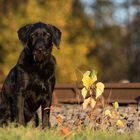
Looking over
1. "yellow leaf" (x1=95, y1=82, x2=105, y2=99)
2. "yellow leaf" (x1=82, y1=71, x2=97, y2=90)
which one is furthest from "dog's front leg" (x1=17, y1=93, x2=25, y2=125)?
"yellow leaf" (x1=95, y1=82, x2=105, y2=99)

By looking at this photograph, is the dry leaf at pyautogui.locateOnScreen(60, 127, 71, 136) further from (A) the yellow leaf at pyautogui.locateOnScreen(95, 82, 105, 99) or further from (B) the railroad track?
(B) the railroad track

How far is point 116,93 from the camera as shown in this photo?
47.0 ft

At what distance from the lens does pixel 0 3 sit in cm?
3984

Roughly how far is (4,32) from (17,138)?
94.0 feet

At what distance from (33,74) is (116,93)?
519 cm

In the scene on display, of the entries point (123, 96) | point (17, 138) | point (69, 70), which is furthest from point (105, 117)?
point (69, 70)

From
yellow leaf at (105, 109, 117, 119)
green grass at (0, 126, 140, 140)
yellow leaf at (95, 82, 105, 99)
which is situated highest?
yellow leaf at (95, 82, 105, 99)

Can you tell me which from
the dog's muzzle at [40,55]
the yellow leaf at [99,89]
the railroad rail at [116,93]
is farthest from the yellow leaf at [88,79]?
the railroad rail at [116,93]

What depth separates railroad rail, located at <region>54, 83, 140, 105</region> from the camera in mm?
13836

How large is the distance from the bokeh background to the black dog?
18.9 metres

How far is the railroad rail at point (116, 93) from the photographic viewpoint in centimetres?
1384

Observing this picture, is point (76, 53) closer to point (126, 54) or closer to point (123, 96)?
point (126, 54)

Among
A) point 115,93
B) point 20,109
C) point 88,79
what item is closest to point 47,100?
point 20,109

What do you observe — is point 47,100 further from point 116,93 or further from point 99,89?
point 116,93
